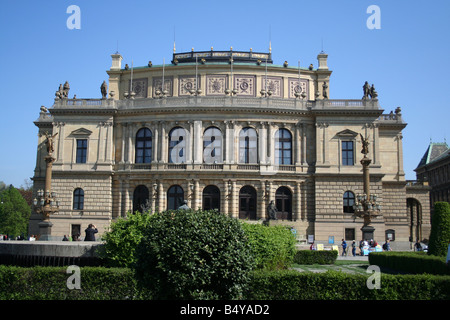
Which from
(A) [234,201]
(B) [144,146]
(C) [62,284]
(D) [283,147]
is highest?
(B) [144,146]

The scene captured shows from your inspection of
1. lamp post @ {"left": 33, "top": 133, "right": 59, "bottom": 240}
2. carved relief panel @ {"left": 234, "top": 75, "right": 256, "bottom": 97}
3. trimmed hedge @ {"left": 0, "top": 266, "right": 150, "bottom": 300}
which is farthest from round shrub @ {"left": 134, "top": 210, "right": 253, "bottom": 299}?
carved relief panel @ {"left": 234, "top": 75, "right": 256, "bottom": 97}

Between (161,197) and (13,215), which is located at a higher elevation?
(161,197)

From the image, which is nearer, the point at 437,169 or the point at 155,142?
the point at 155,142

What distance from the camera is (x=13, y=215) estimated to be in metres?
75.8

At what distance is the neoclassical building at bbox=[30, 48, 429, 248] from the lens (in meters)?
48.0

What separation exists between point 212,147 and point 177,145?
381cm

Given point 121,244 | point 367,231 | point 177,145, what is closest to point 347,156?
point 367,231

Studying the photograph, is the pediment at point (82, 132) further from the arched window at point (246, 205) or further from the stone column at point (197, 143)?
the arched window at point (246, 205)

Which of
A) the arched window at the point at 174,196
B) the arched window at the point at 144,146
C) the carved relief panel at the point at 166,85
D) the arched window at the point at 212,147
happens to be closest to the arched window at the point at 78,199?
the arched window at the point at 144,146

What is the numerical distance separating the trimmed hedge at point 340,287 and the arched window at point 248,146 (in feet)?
110

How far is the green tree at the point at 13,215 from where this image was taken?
75.5 m

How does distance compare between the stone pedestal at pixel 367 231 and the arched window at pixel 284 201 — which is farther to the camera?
→ the arched window at pixel 284 201

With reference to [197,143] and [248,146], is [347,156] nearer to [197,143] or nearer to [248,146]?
[248,146]
